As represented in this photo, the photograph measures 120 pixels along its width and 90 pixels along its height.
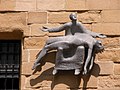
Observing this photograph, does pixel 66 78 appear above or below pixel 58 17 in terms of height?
below

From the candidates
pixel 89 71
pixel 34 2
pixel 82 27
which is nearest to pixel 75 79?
pixel 89 71

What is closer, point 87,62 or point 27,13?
point 87,62

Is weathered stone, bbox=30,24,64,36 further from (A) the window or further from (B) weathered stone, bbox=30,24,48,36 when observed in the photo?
(A) the window

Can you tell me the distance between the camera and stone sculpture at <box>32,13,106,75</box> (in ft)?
18.1

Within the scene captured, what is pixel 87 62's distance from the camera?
5477 mm

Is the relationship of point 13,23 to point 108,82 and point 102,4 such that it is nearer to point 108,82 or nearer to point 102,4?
point 102,4

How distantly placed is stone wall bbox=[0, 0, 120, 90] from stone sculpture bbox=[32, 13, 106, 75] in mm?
97

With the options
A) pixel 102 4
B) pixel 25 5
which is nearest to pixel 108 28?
pixel 102 4

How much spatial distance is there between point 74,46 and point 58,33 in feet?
0.89

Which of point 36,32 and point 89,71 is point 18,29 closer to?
point 36,32

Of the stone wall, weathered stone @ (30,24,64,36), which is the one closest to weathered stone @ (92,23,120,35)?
the stone wall

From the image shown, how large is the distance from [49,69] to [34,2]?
Result: 28.7 inches

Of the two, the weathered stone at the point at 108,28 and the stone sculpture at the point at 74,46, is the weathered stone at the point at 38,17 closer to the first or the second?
the stone sculpture at the point at 74,46

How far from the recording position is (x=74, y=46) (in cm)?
557
